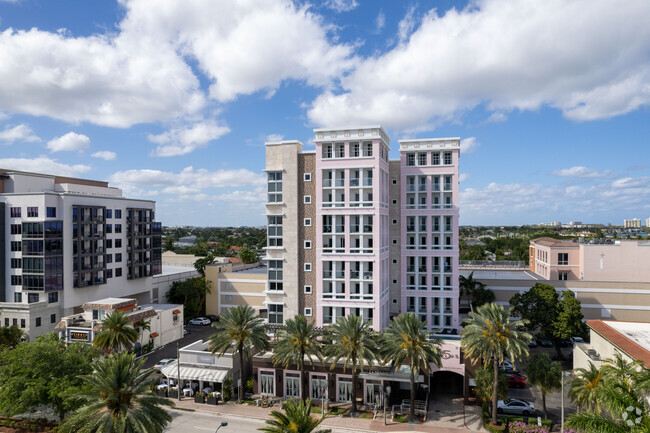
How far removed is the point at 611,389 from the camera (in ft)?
66.6

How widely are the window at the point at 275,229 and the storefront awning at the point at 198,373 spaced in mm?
Result: 15886

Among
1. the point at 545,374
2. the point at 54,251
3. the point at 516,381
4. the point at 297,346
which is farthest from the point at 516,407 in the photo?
the point at 54,251

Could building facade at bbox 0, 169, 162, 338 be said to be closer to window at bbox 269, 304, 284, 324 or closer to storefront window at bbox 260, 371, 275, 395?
window at bbox 269, 304, 284, 324

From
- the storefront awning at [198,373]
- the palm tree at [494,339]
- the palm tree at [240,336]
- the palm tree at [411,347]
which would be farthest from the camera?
the storefront awning at [198,373]

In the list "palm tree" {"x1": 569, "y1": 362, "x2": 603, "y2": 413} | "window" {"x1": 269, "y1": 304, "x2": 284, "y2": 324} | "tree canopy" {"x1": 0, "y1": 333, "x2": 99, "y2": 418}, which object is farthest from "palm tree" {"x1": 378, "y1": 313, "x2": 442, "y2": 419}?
"tree canopy" {"x1": 0, "y1": 333, "x2": 99, "y2": 418}

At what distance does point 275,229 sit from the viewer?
51.5 m

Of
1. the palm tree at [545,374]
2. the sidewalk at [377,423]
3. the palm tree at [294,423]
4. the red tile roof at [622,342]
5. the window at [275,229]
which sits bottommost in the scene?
the sidewalk at [377,423]

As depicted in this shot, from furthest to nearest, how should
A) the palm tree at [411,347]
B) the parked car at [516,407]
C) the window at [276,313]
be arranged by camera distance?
the window at [276,313] < the parked car at [516,407] < the palm tree at [411,347]

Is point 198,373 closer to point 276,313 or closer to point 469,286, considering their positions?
point 276,313

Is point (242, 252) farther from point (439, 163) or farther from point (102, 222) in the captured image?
point (439, 163)

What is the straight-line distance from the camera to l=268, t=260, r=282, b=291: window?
51.2 m

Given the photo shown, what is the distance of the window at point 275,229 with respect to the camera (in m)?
51.3

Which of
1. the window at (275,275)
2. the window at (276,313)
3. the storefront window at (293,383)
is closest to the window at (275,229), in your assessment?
the window at (275,275)

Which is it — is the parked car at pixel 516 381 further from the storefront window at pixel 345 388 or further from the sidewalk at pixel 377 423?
the storefront window at pixel 345 388
